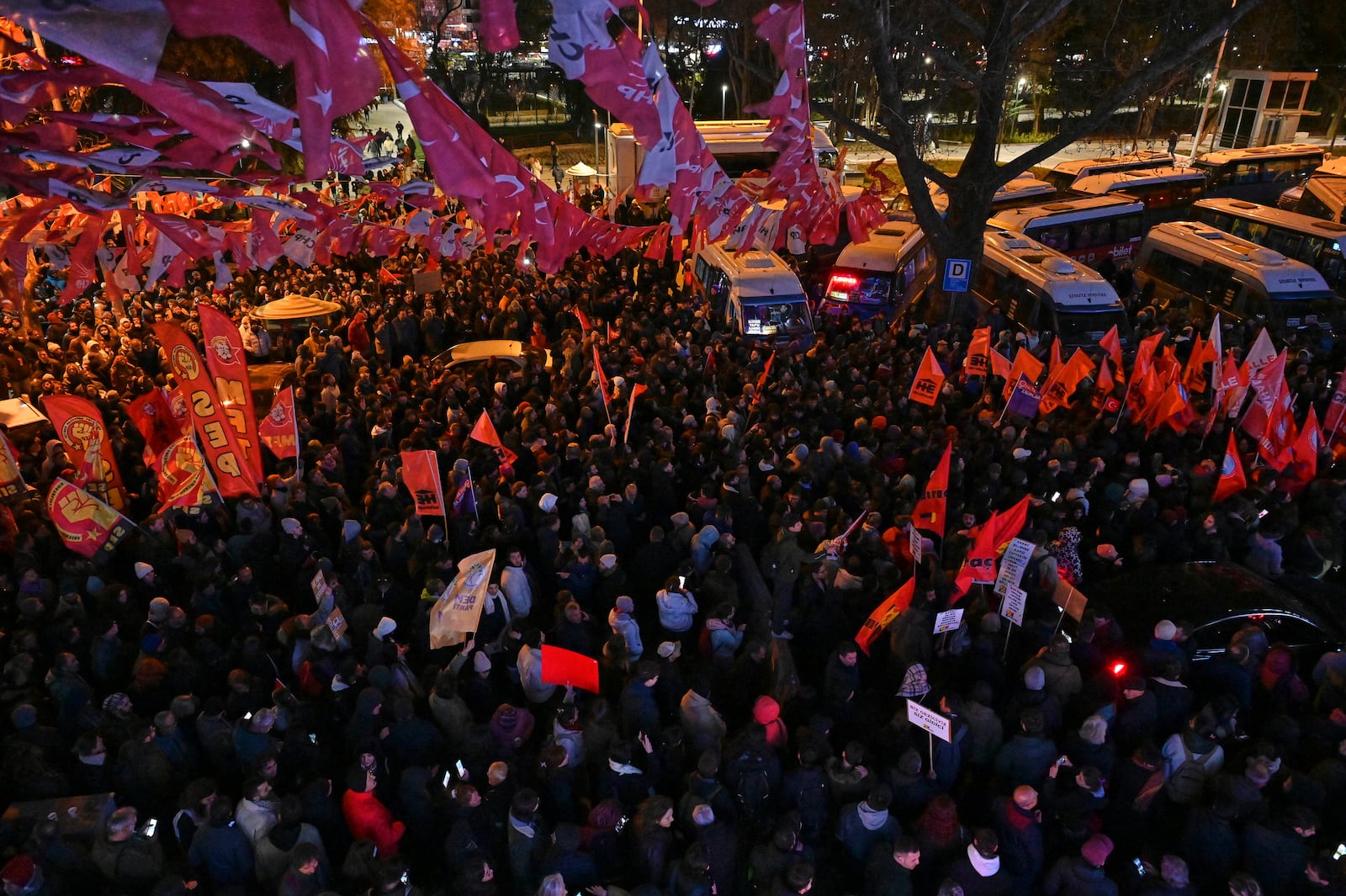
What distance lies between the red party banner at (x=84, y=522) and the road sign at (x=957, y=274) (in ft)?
37.2

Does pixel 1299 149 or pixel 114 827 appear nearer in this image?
pixel 114 827

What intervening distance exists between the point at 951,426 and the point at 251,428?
7236 millimetres

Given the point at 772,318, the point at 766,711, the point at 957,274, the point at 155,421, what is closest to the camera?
the point at 766,711

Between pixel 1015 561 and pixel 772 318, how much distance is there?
744cm

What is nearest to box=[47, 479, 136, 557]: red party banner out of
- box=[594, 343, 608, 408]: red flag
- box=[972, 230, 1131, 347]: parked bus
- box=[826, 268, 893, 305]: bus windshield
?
box=[594, 343, 608, 408]: red flag

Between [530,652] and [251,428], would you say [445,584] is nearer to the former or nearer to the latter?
[530,652]

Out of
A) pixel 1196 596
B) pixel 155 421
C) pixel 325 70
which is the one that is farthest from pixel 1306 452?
pixel 155 421

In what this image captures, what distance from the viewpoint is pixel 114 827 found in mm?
4691

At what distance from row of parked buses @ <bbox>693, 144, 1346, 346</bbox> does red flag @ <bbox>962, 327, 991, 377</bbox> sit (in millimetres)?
3031

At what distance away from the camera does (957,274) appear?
45.0ft

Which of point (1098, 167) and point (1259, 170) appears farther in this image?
point (1259, 170)

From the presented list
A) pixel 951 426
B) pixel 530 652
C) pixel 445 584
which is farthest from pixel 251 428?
pixel 951 426

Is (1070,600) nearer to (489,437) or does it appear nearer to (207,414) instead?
(489,437)

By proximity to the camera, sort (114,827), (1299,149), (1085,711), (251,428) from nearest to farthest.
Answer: (114,827) < (1085,711) < (251,428) < (1299,149)
